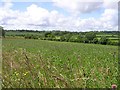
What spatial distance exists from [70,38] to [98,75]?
55237 mm

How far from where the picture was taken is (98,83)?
3.23 meters

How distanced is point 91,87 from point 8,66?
1437mm

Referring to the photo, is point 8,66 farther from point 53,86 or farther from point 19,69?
point 53,86

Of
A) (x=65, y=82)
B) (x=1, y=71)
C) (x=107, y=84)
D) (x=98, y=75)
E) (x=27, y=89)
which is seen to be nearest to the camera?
(x=65, y=82)

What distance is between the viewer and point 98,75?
3.59 m

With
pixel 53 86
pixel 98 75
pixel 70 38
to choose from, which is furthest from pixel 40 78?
pixel 70 38

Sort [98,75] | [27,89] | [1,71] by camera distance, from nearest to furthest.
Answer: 1. [27,89]
2. [98,75]
3. [1,71]

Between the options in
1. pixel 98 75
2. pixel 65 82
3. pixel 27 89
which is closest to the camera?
pixel 65 82

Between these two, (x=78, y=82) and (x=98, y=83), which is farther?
(x=98, y=83)

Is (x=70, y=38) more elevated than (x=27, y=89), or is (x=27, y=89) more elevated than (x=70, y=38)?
(x=27, y=89)

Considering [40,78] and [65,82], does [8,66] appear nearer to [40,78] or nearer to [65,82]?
[40,78]

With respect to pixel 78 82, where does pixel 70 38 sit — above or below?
below

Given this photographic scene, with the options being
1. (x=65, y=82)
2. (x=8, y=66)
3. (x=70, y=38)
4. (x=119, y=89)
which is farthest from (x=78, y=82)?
(x=70, y=38)

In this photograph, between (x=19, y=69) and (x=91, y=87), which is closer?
(x=91, y=87)
